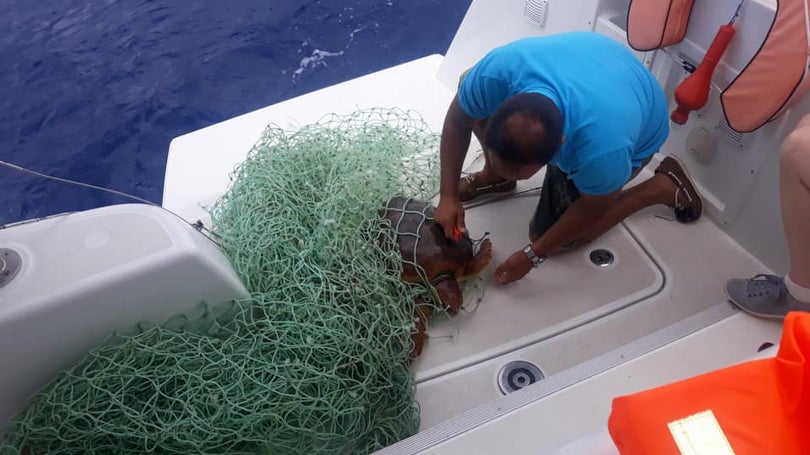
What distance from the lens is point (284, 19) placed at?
3.96m

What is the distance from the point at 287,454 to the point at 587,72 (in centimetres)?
Result: 122

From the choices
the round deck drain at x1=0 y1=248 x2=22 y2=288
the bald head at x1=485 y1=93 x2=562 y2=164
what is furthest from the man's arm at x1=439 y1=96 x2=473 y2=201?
the round deck drain at x1=0 y1=248 x2=22 y2=288

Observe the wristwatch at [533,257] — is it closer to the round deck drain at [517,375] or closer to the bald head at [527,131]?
the round deck drain at [517,375]

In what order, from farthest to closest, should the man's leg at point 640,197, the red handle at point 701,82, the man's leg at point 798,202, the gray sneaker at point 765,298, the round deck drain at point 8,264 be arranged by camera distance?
the man's leg at point 640,197
the red handle at point 701,82
the gray sneaker at point 765,298
the man's leg at point 798,202
the round deck drain at point 8,264

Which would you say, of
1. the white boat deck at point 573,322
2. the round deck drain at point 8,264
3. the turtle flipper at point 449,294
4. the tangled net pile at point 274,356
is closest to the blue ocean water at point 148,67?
the white boat deck at point 573,322

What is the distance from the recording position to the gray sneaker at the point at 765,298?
126cm

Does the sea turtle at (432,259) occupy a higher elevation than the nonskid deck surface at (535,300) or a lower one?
higher

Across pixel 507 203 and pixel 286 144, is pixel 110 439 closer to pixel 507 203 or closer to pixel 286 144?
pixel 286 144

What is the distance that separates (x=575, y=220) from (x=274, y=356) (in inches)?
35.4

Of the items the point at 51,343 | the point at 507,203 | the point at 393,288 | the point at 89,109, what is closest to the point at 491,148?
the point at 393,288

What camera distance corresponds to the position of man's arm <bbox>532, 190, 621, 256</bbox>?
1.39m

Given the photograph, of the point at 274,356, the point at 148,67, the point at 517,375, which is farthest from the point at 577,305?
the point at 148,67

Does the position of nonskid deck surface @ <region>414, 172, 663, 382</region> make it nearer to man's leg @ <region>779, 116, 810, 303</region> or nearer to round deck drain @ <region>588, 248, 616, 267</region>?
round deck drain @ <region>588, 248, 616, 267</region>

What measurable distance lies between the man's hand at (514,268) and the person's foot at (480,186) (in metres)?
0.36
